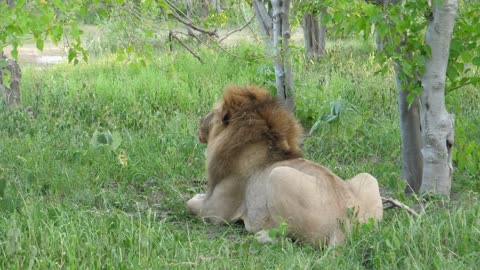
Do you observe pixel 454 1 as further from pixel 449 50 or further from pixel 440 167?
pixel 440 167

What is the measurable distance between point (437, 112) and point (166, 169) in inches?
93.5

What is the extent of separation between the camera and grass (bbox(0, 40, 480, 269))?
168 inches

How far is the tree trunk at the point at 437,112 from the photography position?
18.6ft

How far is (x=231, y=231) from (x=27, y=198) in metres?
1.37

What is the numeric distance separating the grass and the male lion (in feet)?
0.52

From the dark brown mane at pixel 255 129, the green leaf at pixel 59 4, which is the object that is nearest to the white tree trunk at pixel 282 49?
the dark brown mane at pixel 255 129

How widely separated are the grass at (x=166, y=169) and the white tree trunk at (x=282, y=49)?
22cm

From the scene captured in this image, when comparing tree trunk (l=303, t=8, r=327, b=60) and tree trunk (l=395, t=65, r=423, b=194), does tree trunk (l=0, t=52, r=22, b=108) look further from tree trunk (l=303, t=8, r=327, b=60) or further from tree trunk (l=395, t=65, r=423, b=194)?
tree trunk (l=303, t=8, r=327, b=60)

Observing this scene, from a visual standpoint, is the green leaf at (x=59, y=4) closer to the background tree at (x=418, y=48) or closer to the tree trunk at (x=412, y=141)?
the background tree at (x=418, y=48)

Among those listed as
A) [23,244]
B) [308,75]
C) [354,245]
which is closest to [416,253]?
[354,245]

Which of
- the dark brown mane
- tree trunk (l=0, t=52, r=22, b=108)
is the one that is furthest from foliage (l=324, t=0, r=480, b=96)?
tree trunk (l=0, t=52, r=22, b=108)

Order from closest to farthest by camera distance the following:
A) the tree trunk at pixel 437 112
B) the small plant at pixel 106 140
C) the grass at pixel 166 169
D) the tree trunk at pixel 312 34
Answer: the grass at pixel 166 169
the tree trunk at pixel 437 112
the small plant at pixel 106 140
the tree trunk at pixel 312 34

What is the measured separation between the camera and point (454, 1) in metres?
5.60

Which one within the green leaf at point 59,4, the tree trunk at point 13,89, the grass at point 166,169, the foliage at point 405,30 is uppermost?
the green leaf at point 59,4
